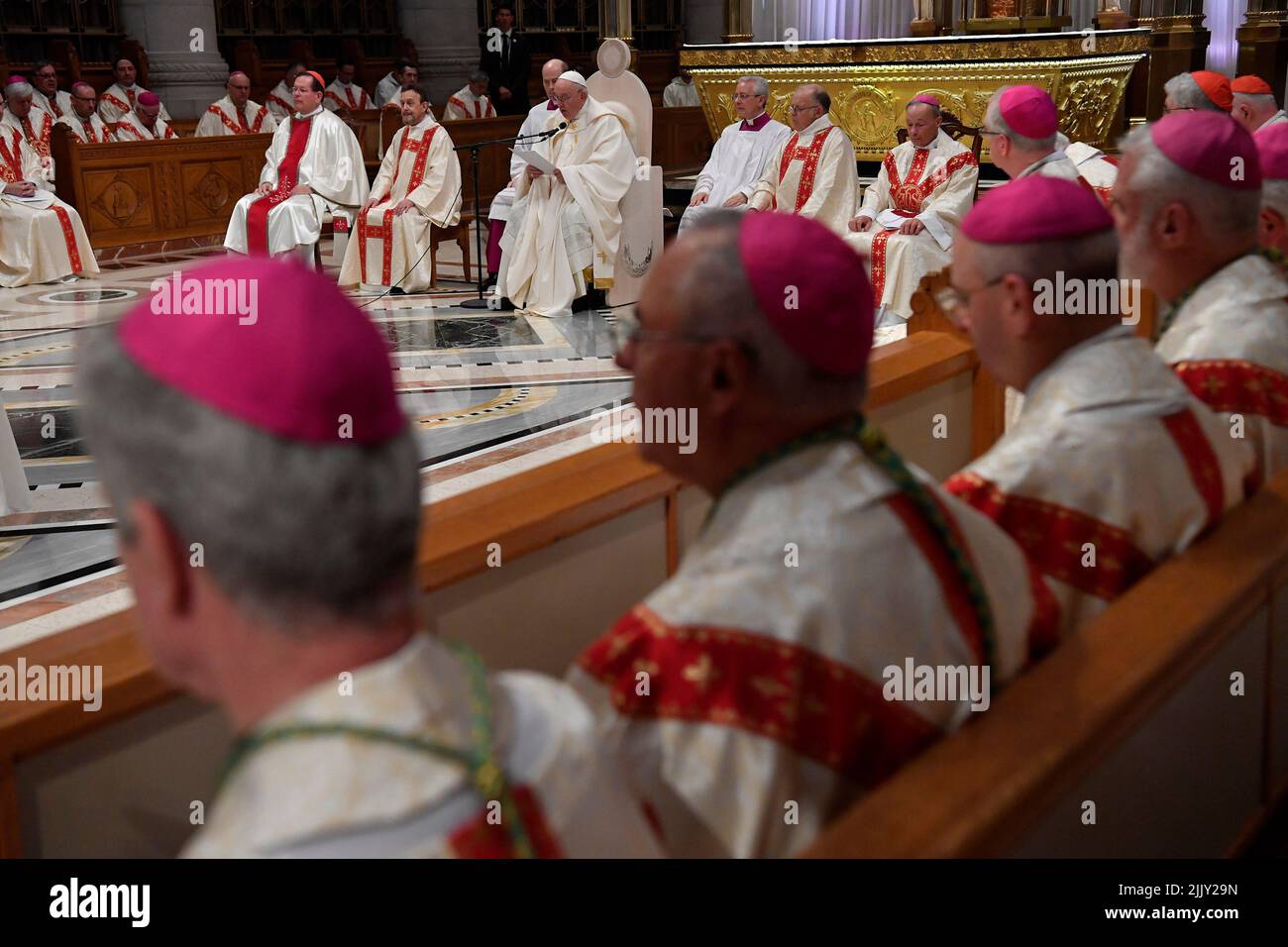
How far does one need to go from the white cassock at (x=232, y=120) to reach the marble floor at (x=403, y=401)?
418cm

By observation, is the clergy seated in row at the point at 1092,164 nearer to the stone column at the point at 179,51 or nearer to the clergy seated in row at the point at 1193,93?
the clergy seated in row at the point at 1193,93

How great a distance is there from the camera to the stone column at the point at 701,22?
2077cm

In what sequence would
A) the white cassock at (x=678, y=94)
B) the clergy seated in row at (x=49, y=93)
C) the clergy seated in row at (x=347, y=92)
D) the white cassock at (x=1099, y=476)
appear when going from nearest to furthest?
the white cassock at (x=1099, y=476), the clergy seated in row at (x=49, y=93), the clergy seated in row at (x=347, y=92), the white cassock at (x=678, y=94)

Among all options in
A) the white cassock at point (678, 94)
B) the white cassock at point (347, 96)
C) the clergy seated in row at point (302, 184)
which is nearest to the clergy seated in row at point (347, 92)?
the white cassock at point (347, 96)

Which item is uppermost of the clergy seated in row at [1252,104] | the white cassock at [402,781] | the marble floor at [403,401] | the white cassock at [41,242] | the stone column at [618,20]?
the stone column at [618,20]

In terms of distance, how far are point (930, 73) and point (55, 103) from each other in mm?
9146

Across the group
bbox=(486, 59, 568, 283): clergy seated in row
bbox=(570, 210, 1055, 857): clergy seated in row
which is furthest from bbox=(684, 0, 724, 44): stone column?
bbox=(570, 210, 1055, 857): clergy seated in row

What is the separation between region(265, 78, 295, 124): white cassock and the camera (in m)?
16.2

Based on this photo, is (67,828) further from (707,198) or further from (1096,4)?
(1096,4)

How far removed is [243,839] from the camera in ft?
3.10

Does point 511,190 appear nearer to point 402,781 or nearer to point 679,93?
point 402,781

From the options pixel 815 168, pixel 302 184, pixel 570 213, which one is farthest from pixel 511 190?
pixel 815 168

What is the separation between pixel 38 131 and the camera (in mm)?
12484

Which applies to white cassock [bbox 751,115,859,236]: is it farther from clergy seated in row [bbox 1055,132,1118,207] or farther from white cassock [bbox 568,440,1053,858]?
white cassock [bbox 568,440,1053,858]
